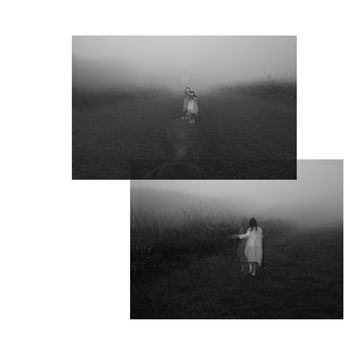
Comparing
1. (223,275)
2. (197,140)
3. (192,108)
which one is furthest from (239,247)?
(192,108)

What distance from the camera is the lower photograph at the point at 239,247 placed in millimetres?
7066

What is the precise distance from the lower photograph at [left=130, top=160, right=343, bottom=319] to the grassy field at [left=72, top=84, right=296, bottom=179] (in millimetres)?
212

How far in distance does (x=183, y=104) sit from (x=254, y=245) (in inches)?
81.3

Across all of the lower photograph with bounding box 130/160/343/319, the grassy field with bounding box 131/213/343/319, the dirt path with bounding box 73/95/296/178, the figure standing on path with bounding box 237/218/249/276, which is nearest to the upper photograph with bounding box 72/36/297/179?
the dirt path with bounding box 73/95/296/178

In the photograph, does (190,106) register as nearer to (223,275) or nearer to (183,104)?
(183,104)

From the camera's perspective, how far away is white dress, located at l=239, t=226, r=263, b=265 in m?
7.12

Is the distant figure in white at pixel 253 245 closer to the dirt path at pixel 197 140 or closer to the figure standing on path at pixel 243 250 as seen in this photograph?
the figure standing on path at pixel 243 250

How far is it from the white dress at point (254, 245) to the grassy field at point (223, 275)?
92mm

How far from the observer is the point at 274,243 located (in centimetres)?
716

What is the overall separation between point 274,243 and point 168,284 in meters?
1.46

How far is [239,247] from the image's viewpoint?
23.5 ft

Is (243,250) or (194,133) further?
(194,133)

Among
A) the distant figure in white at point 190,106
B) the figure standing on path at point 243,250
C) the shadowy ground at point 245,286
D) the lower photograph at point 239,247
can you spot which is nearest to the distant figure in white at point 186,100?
the distant figure in white at point 190,106

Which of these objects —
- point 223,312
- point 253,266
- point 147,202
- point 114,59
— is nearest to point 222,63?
point 114,59
